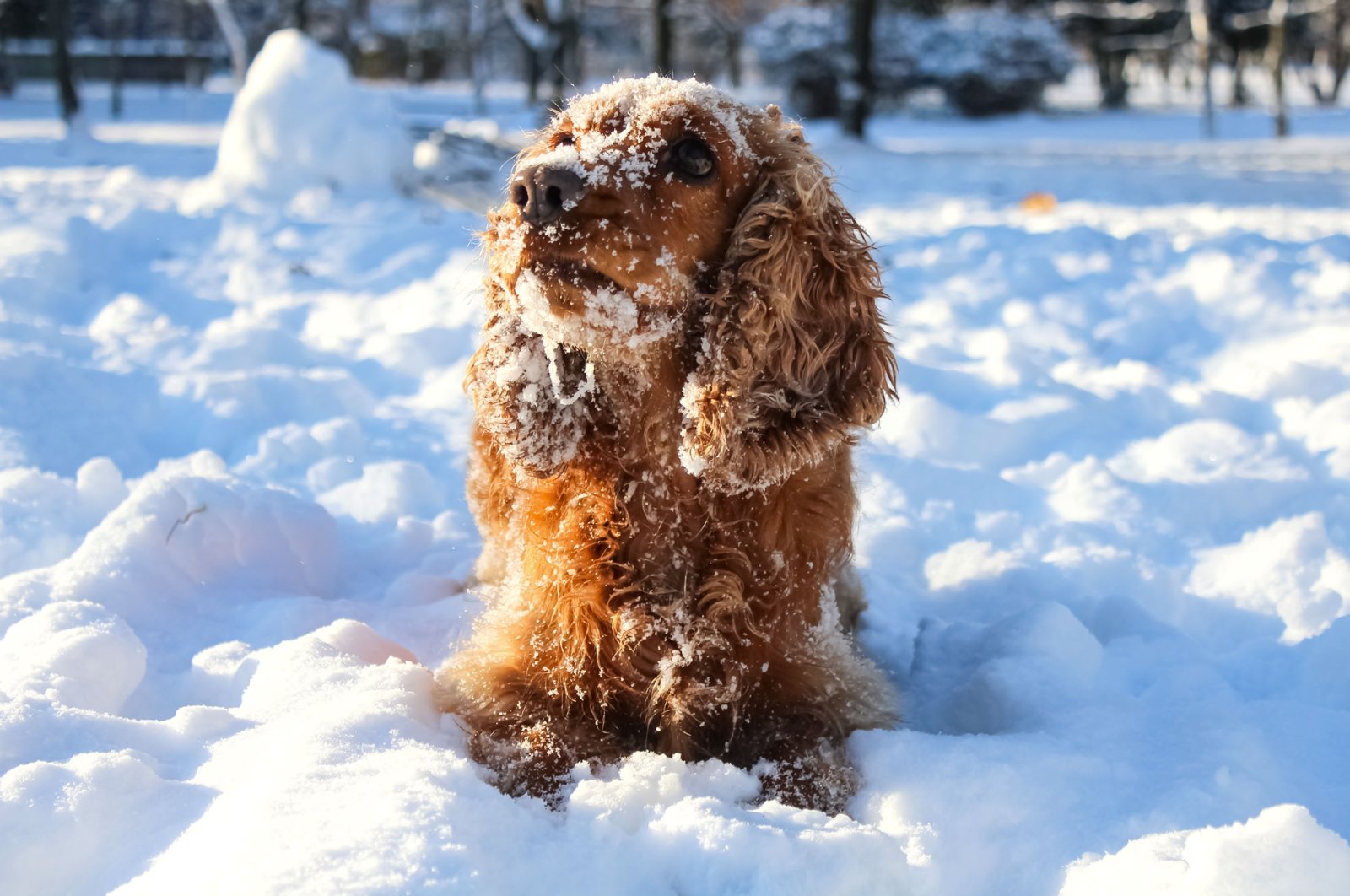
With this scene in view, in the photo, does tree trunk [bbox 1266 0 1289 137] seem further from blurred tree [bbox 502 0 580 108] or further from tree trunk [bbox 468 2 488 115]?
tree trunk [bbox 468 2 488 115]

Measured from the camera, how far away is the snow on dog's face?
192cm

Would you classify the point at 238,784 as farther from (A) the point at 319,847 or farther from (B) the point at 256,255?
(B) the point at 256,255

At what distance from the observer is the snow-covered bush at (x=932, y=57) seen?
77.5 feet

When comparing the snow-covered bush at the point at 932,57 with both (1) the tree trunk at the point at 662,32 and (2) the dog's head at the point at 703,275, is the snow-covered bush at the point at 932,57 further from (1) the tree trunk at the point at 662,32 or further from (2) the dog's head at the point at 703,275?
(2) the dog's head at the point at 703,275

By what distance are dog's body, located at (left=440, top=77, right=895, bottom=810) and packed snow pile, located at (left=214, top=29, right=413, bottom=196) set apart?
7337 millimetres

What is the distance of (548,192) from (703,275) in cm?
39

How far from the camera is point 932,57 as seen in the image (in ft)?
82.4

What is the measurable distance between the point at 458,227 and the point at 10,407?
4133 mm

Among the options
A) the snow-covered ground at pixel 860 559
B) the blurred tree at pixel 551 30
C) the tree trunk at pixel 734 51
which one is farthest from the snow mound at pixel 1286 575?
the tree trunk at pixel 734 51

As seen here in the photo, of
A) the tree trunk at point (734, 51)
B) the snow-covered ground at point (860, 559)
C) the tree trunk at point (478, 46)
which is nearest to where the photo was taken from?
the snow-covered ground at point (860, 559)

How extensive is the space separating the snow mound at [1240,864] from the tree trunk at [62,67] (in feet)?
58.6

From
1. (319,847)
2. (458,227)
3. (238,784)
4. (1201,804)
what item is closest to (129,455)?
(238,784)

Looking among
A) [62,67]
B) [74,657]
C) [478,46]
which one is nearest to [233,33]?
[62,67]

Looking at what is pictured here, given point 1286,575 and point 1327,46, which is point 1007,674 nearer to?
point 1286,575
